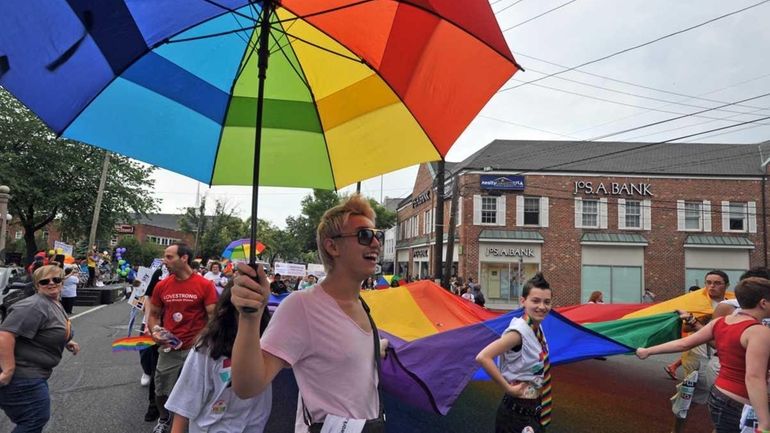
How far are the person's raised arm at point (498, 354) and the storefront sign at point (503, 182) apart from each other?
26150 millimetres

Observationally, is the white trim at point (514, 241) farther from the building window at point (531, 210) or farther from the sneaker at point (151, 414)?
the sneaker at point (151, 414)

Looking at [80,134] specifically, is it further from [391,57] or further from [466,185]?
[466,185]

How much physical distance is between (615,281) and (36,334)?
29.8 meters

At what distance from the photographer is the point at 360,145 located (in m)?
3.35

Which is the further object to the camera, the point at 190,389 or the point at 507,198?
the point at 507,198

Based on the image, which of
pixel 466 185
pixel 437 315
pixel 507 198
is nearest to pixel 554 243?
pixel 507 198

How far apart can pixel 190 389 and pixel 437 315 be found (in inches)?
157

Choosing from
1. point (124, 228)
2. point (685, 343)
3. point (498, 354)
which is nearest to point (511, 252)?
point (124, 228)

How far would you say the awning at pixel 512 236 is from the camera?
28.3 meters

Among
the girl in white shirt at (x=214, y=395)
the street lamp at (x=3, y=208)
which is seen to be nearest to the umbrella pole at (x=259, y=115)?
the girl in white shirt at (x=214, y=395)

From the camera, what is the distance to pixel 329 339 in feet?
6.01

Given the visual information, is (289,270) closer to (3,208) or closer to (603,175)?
(3,208)

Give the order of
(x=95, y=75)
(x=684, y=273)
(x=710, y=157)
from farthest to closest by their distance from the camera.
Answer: (x=710, y=157) < (x=684, y=273) < (x=95, y=75)

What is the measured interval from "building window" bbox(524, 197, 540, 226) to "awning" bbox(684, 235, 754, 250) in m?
8.68
